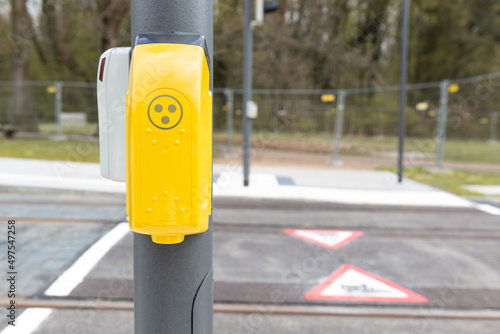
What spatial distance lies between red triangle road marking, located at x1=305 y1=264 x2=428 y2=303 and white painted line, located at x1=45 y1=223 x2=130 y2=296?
1.92 meters

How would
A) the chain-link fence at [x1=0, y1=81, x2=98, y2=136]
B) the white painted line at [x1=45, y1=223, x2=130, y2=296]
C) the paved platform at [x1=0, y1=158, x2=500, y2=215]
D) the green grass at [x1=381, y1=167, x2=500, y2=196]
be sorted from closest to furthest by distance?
the white painted line at [x1=45, y1=223, x2=130, y2=296] < the paved platform at [x1=0, y1=158, x2=500, y2=215] < the green grass at [x1=381, y1=167, x2=500, y2=196] < the chain-link fence at [x1=0, y1=81, x2=98, y2=136]

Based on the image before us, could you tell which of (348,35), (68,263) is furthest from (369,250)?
(348,35)

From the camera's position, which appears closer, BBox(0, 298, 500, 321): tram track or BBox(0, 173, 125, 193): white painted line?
BBox(0, 298, 500, 321): tram track

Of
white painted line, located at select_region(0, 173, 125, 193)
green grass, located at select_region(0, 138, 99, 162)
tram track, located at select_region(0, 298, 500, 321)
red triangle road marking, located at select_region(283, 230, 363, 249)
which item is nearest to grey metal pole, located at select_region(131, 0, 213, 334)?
tram track, located at select_region(0, 298, 500, 321)

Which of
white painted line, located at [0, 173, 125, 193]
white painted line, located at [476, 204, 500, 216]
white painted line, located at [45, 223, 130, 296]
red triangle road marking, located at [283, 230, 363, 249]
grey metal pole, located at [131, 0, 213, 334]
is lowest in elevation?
white painted line, located at [476, 204, 500, 216]

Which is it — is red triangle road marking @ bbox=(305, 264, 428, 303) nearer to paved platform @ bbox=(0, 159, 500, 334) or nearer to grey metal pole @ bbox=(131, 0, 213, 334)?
paved platform @ bbox=(0, 159, 500, 334)

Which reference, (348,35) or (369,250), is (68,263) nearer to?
(369,250)

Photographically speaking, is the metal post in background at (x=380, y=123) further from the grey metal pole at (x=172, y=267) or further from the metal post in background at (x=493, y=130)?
the grey metal pole at (x=172, y=267)

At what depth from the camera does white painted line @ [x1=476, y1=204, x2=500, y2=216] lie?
5943 millimetres

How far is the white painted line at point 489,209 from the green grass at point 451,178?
1154 millimetres

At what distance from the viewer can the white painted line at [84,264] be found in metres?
3.14

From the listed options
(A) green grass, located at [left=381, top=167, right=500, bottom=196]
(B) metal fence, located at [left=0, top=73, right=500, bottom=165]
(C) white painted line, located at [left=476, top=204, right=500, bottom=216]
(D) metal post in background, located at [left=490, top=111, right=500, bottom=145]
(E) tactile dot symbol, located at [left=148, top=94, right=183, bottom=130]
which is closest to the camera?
(E) tactile dot symbol, located at [left=148, top=94, right=183, bottom=130]

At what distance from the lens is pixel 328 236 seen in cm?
466

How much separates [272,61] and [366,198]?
13262 millimetres
